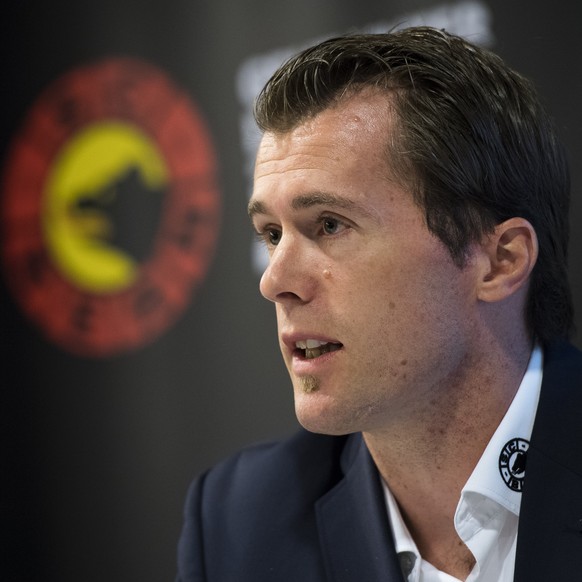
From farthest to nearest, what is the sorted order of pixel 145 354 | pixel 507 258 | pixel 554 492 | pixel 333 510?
pixel 145 354, pixel 333 510, pixel 507 258, pixel 554 492

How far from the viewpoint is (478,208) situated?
205cm

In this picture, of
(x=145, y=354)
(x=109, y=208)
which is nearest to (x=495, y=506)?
(x=145, y=354)

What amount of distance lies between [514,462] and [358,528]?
0.42 metres

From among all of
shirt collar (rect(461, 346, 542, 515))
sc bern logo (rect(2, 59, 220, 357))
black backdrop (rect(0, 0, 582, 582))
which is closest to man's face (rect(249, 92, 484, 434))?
shirt collar (rect(461, 346, 542, 515))

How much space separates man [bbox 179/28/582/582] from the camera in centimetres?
194

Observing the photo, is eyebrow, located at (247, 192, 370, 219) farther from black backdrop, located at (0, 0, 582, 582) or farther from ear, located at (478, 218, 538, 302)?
black backdrop, located at (0, 0, 582, 582)

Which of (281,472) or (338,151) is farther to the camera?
(281,472)

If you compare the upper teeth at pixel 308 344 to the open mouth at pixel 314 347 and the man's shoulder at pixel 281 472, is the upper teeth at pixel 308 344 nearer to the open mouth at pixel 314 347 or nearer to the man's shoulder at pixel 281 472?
the open mouth at pixel 314 347

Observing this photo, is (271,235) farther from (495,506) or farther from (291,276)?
(495,506)

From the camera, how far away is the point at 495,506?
1983mm

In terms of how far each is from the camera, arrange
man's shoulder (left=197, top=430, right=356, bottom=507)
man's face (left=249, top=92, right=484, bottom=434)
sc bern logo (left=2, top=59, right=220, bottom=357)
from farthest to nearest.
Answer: sc bern logo (left=2, top=59, right=220, bottom=357) → man's shoulder (left=197, top=430, right=356, bottom=507) → man's face (left=249, top=92, right=484, bottom=434)

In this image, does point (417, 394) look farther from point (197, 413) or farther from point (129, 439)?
point (129, 439)

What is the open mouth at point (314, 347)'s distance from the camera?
6.50 ft

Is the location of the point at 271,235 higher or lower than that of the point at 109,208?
lower
